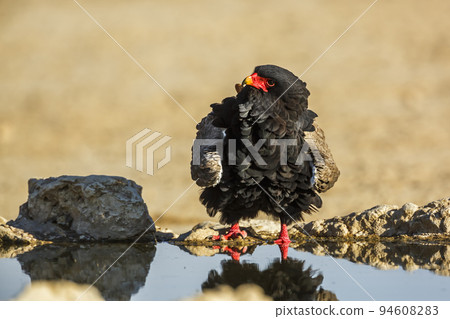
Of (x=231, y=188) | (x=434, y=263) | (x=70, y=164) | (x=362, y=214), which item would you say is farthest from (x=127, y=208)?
(x=70, y=164)

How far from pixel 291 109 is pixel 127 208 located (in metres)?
2.53

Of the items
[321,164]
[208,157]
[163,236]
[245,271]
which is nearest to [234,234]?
[163,236]

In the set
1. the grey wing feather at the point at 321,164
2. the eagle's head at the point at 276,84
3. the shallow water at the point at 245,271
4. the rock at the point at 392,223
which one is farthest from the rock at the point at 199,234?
the eagle's head at the point at 276,84

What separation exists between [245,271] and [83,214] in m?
2.77

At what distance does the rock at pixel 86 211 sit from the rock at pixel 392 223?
7.49 ft

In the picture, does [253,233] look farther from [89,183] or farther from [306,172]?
[89,183]

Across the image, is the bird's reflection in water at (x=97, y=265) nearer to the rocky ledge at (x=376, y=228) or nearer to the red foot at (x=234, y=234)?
the red foot at (x=234, y=234)

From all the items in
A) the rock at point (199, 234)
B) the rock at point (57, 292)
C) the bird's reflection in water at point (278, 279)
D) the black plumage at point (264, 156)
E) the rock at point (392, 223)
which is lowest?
the rock at point (57, 292)

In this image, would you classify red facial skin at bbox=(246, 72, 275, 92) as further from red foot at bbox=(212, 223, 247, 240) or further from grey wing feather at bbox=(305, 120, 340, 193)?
red foot at bbox=(212, 223, 247, 240)

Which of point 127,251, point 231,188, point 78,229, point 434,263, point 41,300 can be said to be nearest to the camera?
point 41,300

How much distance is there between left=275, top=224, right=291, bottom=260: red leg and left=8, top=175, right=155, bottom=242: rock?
160cm

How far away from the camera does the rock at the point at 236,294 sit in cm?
579

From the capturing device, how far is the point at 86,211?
8.62 metres

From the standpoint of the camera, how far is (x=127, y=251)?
784 centimetres
